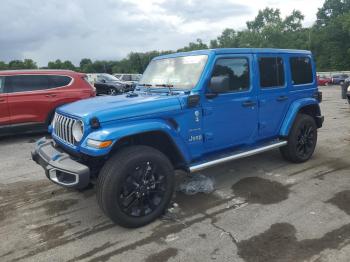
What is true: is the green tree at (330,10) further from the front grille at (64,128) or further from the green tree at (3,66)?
the front grille at (64,128)

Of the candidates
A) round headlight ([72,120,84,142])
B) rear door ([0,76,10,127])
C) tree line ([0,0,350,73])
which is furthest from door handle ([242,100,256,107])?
tree line ([0,0,350,73])

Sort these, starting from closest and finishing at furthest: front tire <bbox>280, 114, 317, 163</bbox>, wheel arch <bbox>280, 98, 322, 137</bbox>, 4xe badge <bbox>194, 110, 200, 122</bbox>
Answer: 4xe badge <bbox>194, 110, 200, 122</bbox> < wheel arch <bbox>280, 98, 322, 137</bbox> < front tire <bbox>280, 114, 317, 163</bbox>

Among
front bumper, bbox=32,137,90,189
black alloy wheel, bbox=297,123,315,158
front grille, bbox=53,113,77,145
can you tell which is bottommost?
black alloy wheel, bbox=297,123,315,158

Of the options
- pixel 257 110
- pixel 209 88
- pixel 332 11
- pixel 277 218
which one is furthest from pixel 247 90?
pixel 332 11

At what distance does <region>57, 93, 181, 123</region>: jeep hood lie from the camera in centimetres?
371

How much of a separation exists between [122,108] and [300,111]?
11.2 feet

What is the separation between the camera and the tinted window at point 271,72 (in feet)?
17.0

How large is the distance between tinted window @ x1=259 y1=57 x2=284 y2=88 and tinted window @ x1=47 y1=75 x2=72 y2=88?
5.63 m

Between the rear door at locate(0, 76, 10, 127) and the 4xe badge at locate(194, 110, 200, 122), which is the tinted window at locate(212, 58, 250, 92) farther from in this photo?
the rear door at locate(0, 76, 10, 127)

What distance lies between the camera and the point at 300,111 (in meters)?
5.95

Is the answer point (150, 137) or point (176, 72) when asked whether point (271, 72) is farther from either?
point (150, 137)

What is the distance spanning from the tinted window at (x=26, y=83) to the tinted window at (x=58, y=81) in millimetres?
109

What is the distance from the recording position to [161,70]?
5.13m

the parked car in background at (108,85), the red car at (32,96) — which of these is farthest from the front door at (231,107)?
the parked car in background at (108,85)
